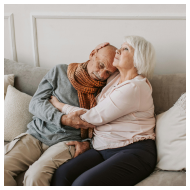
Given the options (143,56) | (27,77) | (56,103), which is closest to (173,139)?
(143,56)

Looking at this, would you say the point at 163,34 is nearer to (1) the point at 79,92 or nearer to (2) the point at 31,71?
(1) the point at 79,92

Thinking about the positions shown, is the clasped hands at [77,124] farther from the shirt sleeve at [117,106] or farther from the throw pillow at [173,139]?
the throw pillow at [173,139]

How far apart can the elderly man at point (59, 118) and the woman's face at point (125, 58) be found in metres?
0.08

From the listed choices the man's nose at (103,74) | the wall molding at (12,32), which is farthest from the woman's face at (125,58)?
the wall molding at (12,32)

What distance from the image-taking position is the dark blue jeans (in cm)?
106

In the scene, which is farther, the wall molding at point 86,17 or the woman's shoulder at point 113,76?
the wall molding at point 86,17

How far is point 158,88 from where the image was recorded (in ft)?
4.99

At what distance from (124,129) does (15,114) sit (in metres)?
0.91

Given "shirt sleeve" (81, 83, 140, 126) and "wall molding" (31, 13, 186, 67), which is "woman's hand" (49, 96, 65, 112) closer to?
"shirt sleeve" (81, 83, 140, 126)

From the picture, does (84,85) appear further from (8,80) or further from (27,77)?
(8,80)

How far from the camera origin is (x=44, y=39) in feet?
6.61

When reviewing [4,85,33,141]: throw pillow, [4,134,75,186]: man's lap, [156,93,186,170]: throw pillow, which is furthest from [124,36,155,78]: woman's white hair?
[4,85,33,141]: throw pillow

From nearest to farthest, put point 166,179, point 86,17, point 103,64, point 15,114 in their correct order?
point 166,179 → point 103,64 → point 15,114 → point 86,17

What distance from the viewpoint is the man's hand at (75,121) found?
1333 mm
